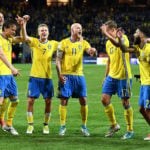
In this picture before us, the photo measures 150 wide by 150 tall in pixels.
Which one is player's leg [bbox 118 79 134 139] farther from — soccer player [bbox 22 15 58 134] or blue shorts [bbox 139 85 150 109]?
soccer player [bbox 22 15 58 134]

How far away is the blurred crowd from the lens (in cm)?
4872

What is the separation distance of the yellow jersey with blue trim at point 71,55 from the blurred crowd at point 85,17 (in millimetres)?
33030

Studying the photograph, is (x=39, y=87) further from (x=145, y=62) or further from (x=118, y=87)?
(x=145, y=62)

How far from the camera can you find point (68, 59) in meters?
12.5

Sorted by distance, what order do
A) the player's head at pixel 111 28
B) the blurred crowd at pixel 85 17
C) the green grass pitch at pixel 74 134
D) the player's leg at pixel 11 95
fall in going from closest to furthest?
1. the green grass pitch at pixel 74 134
2. the player's head at pixel 111 28
3. the player's leg at pixel 11 95
4. the blurred crowd at pixel 85 17

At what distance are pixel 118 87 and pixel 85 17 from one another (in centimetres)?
4128

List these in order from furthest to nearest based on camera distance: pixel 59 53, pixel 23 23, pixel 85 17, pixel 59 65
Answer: pixel 85 17 < pixel 59 53 < pixel 59 65 < pixel 23 23

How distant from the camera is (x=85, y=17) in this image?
53188 millimetres

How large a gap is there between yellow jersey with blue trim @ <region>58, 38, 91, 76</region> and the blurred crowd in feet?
108

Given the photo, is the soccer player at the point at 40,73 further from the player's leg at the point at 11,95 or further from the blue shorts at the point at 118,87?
the blue shorts at the point at 118,87

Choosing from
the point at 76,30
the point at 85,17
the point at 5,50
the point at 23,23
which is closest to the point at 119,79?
the point at 76,30

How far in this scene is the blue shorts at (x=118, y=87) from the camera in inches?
479

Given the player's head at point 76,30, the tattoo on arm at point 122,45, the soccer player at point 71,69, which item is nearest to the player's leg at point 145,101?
the tattoo on arm at point 122,45

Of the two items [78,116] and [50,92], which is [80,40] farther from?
[78,116]
